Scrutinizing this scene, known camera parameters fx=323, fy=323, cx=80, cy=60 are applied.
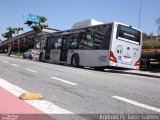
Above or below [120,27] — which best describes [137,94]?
below

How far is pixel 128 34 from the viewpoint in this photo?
20.6 m

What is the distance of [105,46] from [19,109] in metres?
14.3

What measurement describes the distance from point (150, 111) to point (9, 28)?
97.5m

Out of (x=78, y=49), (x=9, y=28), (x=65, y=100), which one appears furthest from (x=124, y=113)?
(x=9, y=28)

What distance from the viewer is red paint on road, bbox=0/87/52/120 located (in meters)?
5.52

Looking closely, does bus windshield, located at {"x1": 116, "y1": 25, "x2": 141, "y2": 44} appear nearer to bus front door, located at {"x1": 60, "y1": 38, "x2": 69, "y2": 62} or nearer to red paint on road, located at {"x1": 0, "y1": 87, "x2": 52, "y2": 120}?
bus front door, located at {"x1": 60, "y1": 38, "x2": 69, "y2": 62}

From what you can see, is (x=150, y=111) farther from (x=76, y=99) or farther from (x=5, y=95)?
(x=5, y=95)

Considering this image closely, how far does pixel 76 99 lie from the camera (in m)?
7.69

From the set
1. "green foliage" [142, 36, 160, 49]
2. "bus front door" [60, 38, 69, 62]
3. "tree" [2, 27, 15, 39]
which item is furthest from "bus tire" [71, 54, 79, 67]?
"tree" [2, 27, 15, 39]

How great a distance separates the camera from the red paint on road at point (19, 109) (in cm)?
552

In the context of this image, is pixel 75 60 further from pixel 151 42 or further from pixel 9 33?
pixel 9 33

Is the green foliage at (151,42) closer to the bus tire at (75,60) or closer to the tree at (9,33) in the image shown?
the bus tire at (75,60)

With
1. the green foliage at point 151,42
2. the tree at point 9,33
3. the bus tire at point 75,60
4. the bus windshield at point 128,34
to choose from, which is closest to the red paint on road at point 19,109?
the bus windshield at point 128,34

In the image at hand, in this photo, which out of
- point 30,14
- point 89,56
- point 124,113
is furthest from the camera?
point 30,14
